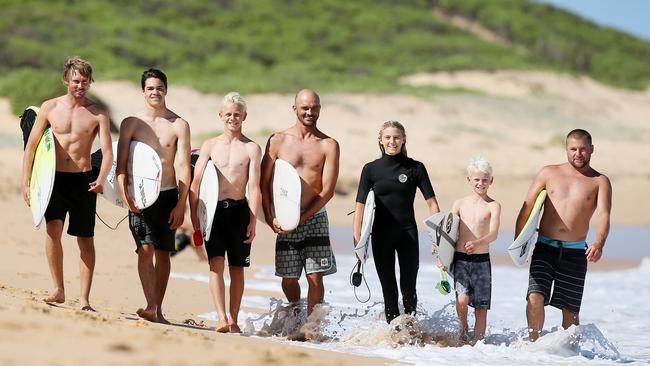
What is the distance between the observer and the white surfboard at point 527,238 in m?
5.87

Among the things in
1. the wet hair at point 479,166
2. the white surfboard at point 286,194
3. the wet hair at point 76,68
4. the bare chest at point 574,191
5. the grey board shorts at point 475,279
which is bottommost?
the grey board shorts at point 475,279

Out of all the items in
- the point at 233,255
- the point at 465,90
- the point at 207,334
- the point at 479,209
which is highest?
the point at 465,90

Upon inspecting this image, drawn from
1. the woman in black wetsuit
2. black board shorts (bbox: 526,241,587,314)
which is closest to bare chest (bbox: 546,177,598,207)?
black board shorts (bbox: 526,241,587,314)

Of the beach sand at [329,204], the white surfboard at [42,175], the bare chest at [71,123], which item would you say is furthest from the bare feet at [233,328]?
the bare chest at [71,123]

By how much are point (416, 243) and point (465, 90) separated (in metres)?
24.4

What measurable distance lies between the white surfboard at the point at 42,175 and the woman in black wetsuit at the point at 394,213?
1796 mm

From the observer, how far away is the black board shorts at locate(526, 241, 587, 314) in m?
5.88

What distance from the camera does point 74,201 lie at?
5.88 metres

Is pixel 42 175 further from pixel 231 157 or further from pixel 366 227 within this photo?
pixel 366 227

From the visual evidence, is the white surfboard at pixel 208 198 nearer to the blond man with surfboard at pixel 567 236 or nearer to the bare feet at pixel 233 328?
the bare feet at pixel 233 328

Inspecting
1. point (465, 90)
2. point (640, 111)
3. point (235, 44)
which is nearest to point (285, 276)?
point (465, 90)

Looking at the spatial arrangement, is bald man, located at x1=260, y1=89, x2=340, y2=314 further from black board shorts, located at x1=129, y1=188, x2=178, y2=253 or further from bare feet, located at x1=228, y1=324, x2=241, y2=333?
black board shorts, located at x1=129, y1=188, x2=178, y2=253

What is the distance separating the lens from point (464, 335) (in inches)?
234

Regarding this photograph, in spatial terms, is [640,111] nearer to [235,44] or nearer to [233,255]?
[235,44]
